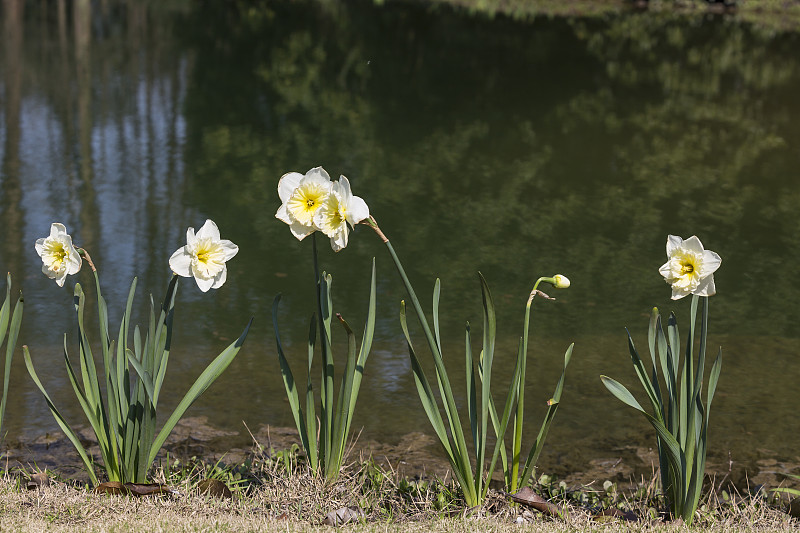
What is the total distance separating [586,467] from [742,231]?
11.5 ft

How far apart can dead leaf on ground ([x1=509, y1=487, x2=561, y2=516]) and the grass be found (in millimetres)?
25

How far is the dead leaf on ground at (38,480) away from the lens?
288 cm

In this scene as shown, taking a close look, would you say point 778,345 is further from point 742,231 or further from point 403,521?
point 403,521

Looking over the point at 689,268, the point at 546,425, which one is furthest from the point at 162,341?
the point at 689,268

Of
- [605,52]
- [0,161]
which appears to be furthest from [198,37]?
[0,161]

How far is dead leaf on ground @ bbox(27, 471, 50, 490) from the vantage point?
288 cm

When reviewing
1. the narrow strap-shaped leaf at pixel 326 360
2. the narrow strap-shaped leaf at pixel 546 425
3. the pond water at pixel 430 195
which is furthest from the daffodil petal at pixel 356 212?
the pond water at pixel 430 195

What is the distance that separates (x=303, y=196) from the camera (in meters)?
2.63

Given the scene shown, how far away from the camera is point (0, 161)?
305 inches

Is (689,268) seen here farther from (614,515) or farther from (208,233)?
(208,233)

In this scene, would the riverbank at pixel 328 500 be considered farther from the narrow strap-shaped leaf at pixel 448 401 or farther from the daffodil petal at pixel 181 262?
the daffodil petal at pixel 181 262

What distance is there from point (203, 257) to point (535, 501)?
124cm

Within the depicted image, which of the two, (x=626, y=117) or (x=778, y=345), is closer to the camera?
(x=778, y=345)

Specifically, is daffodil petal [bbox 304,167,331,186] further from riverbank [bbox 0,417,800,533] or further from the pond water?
the pond water
